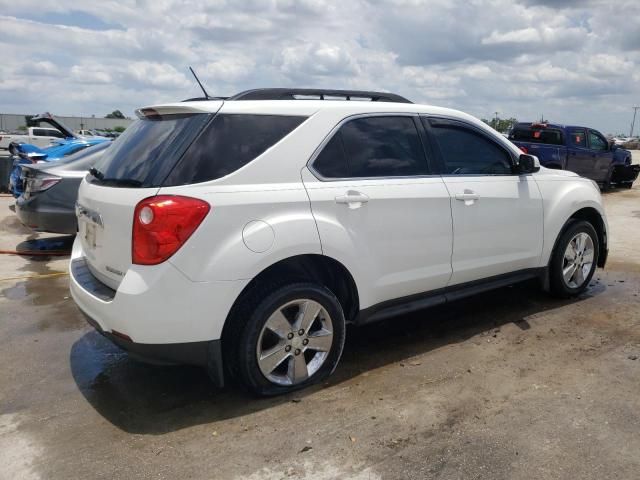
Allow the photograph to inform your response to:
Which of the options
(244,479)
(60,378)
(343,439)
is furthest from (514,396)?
(60,378)

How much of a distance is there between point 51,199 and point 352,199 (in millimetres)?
5078

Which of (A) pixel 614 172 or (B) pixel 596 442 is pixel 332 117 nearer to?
(B) pixel 596 442

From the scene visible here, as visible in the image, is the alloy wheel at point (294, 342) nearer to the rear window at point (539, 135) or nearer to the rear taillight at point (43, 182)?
the rear taillight at point (43, 182)

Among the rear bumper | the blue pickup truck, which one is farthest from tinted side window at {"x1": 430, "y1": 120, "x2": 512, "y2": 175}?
the blue pickup truck

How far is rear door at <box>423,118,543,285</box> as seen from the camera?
4.25 m

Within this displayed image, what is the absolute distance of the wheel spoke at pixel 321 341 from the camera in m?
3.60

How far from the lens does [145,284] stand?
3018 millimetres

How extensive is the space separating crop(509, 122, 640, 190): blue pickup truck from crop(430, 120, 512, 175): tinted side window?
9.79 metres

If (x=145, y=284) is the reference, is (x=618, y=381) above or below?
below

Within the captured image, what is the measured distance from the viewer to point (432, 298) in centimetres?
423

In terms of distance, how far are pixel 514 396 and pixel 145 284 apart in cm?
233

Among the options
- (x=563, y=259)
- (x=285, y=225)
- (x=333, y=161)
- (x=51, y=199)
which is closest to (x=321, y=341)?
(x=285, y=225)

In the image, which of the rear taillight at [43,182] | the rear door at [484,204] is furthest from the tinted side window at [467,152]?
the rear taillight at [43,182]

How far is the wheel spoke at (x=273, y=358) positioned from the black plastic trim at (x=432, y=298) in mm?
618
